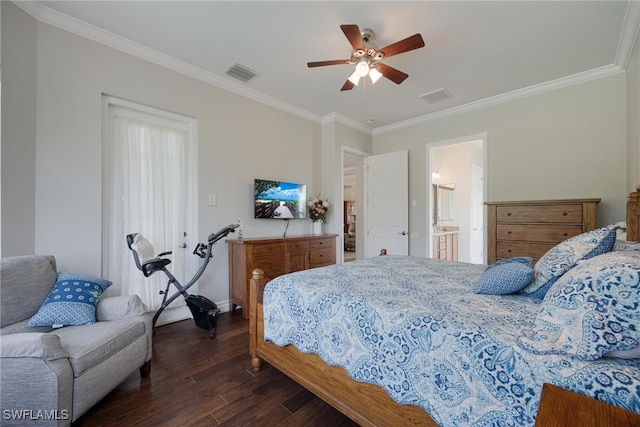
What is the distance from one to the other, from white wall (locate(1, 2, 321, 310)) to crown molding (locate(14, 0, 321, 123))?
52mm

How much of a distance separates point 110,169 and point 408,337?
2.94 m

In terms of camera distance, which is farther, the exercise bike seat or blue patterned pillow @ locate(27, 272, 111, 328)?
the exercise bike seat

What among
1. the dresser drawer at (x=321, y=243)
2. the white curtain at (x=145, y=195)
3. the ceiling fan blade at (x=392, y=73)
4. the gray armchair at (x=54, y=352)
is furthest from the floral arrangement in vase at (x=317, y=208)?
the gray armchair at (x=54, y=352)

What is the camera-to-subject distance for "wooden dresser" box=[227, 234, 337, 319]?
296 cm

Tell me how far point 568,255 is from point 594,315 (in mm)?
633

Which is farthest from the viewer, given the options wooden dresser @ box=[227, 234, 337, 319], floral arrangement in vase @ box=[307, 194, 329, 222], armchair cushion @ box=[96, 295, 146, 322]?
floral arrangement in vase @ box=[307, 194, 329, 222]

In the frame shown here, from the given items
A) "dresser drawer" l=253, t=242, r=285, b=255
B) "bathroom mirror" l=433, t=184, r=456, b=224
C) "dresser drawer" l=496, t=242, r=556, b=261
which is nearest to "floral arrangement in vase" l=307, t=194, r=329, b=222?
"dresser drawer" l=253, t=242, r=285, b=255

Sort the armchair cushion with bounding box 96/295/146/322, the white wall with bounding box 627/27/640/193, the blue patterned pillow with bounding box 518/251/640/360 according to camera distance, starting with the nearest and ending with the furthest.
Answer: the blue patterned pillow with bounding box 518/251/640/360 < the armchair cushion with bounding box 96/295/146/322 < the white wall with bounding box 627/27/640/193

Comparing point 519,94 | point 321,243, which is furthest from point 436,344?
point 519,94

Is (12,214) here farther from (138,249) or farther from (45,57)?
(45,57)

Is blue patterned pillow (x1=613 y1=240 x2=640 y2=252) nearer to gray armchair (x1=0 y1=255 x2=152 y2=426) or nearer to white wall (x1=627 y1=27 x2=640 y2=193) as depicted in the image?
white wall (x1=627 y1=27 x2=640 y2=193)

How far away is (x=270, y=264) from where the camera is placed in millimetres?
3143

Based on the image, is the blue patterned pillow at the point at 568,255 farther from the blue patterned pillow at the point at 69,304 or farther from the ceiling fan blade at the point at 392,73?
the blue patterned pillow at the point at 69,304

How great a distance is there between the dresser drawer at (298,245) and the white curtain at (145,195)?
123cm
